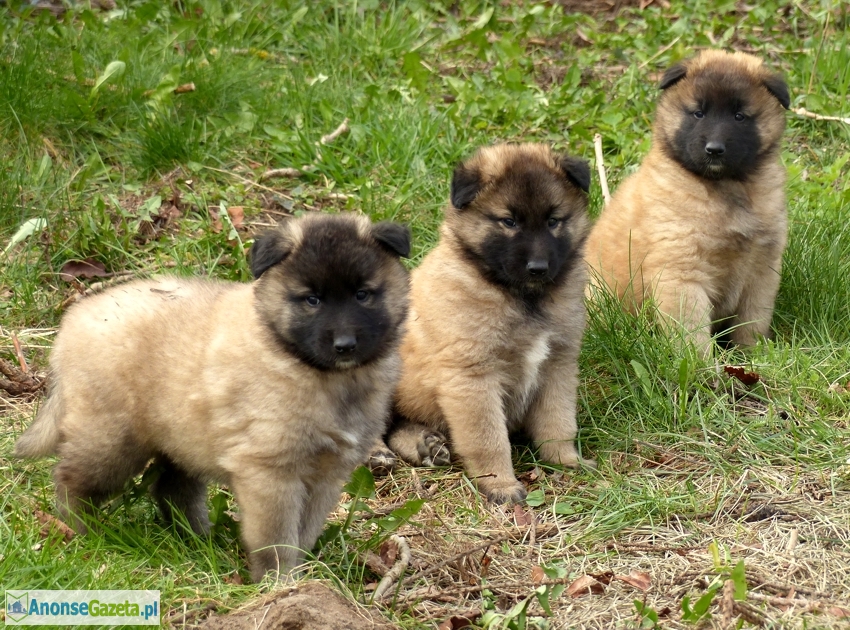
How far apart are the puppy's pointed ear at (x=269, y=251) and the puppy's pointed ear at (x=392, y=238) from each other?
0.96 ft

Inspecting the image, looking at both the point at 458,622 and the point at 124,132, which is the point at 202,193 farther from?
the point at 458,622

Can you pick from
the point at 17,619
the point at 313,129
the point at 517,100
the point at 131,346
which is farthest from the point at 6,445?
the point at 517,100

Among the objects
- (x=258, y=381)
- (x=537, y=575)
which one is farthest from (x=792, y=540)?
(x=258, y=381)

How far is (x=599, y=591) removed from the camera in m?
3.51

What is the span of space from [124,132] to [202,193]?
66 centimetres

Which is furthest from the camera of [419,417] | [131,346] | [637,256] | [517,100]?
[517,100]

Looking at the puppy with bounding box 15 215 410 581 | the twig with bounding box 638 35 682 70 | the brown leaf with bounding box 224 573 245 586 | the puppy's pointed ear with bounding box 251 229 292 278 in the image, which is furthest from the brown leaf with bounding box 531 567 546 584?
the twig with bounding box 638 35 682 70

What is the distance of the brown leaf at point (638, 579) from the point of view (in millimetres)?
3510

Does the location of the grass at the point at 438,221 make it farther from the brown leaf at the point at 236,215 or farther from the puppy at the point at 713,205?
the puppy at the point at 713,205

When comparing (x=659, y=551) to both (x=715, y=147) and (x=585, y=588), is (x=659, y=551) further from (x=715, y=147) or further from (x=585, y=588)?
(x=715, y=147)

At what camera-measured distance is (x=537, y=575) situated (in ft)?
12.0

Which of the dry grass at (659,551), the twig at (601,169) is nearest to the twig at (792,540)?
the dry grass at (659,551)

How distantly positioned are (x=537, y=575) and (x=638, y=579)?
0.34 metres

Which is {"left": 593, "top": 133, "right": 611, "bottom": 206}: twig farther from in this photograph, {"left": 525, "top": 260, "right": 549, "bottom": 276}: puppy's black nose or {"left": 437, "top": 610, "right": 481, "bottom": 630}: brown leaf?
{"left": 437, "top": 610, "right": 481, "bottom": 630}: brown leaf
